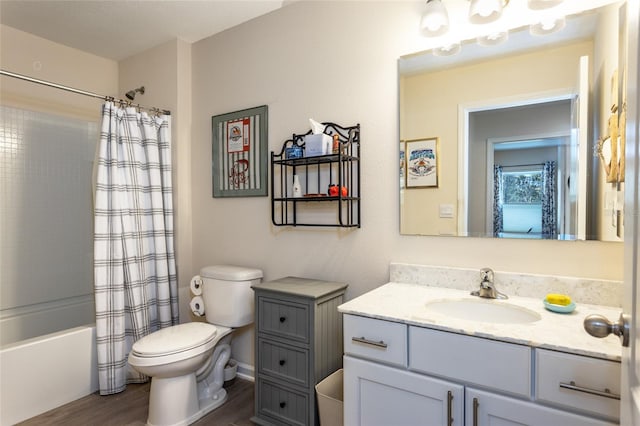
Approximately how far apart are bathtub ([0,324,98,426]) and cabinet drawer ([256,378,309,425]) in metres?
1.17

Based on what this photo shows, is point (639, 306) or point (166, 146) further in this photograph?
point (166, 146)

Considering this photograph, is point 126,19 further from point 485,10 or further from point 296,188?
point 485,10

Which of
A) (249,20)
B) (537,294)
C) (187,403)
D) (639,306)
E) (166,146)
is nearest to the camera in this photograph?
(639,306)

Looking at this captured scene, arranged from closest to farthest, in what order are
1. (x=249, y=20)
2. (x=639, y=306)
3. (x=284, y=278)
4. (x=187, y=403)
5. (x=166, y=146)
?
(x=639, y=306) → (x=187, y=403) → (x=284, y=278) → (x=249, y=20) → (x=166, y=146)

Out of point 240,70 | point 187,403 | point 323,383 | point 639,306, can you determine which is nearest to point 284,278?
point 323,383

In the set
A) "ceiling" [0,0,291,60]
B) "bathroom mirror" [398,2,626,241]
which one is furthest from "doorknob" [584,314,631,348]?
"ceiling" [0,0,291,60]

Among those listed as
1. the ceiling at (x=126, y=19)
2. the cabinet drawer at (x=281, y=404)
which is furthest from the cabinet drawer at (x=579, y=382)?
the ceiling at (x=126, y=19)

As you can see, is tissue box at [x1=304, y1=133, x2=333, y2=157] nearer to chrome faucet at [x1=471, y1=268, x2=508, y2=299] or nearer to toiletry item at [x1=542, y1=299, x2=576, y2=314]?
chrome faucet at [x1=471, y1=268, x2=508, y2=299]

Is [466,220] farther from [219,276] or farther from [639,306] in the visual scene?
[219,276]

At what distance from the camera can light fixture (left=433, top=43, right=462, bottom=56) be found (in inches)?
66.9

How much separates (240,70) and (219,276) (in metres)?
1.41

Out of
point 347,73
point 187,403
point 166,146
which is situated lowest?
point 187,403

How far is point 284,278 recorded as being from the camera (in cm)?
218

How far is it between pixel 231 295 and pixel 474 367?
4.90 feet
